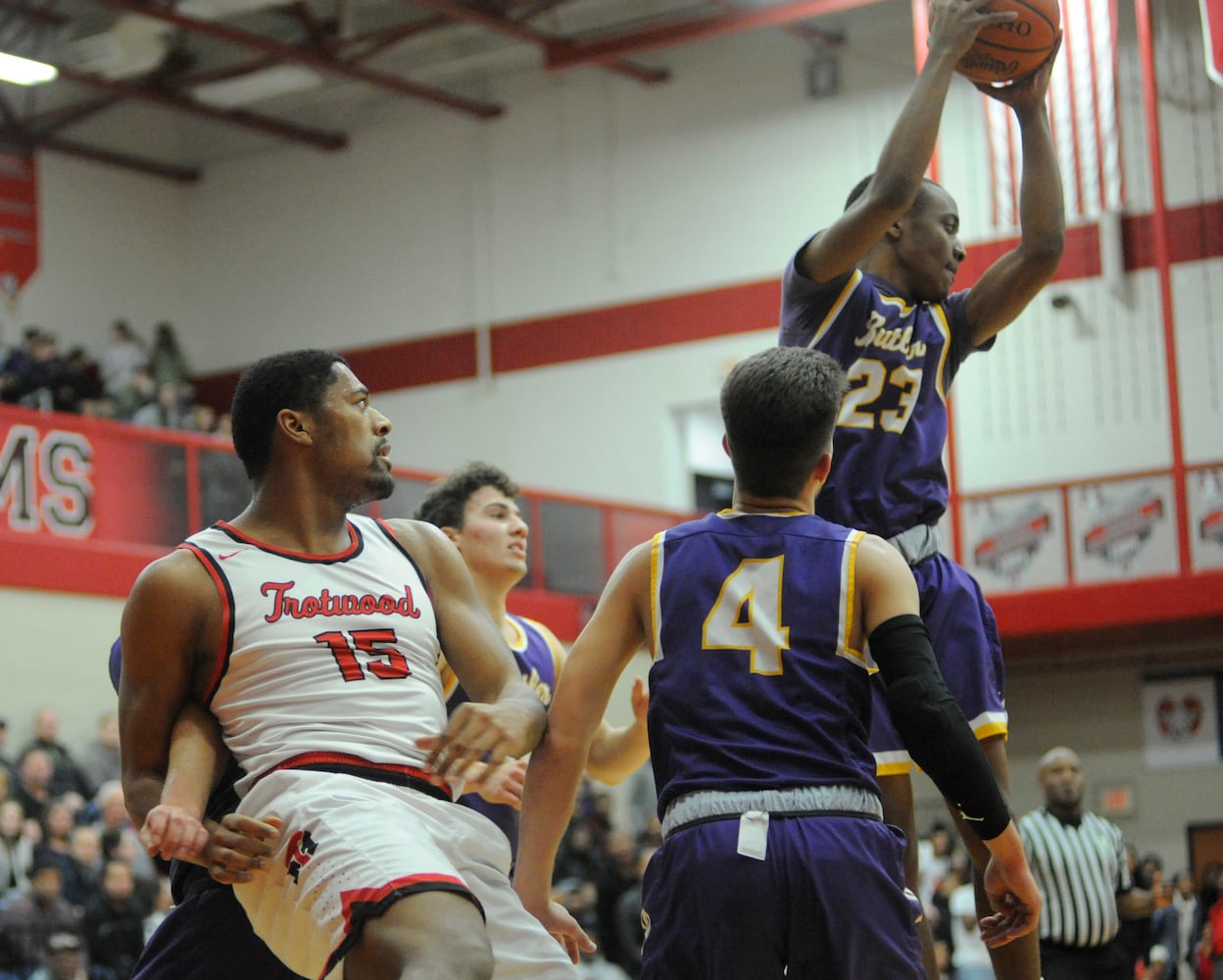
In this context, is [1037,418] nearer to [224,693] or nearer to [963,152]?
[963,152]

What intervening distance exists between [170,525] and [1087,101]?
9.69 metres

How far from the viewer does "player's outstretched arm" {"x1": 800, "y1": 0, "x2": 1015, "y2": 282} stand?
14.8ft

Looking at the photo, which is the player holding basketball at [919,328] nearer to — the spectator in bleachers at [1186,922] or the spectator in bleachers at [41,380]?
the spectator in bleachers at [1186,922]

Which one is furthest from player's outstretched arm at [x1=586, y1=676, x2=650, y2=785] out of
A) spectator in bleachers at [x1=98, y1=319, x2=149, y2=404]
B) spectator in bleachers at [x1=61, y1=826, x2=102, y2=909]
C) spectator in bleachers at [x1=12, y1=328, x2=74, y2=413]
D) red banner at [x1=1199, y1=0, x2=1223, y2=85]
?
spectator in bleachers at [x1=98, y1=319, x2=149, y2=404]

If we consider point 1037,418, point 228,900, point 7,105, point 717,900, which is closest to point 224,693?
point 228,900

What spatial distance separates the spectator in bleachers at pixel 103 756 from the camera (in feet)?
44.4

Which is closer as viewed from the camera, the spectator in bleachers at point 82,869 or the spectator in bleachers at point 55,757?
the spectator in bleachers at point 82,869

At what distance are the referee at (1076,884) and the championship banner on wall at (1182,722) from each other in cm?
857

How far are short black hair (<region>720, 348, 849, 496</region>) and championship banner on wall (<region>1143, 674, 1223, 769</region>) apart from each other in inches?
629

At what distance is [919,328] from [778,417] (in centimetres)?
130

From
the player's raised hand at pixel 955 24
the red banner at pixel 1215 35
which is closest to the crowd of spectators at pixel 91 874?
the player's raised hand at pixel 955 24

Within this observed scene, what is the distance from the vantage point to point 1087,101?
17688 mm

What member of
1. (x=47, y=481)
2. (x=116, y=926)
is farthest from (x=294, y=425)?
(x=47, y=481)

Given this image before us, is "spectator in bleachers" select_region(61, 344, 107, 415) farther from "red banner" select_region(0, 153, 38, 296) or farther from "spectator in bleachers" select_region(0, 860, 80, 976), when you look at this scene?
"spectator in bleachers" select_region(0, 860, 80, 976)
